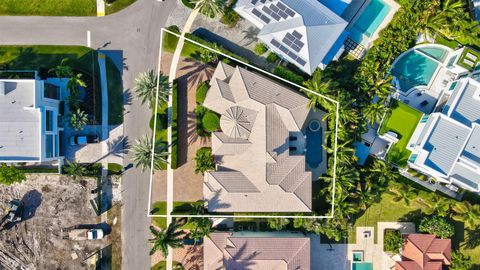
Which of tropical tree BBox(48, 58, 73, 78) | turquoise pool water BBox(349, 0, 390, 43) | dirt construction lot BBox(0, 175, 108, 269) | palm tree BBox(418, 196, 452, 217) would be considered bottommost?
dirt construction lot BBox(0, 175, 108, 269)

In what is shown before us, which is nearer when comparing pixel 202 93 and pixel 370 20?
pixel 202 93

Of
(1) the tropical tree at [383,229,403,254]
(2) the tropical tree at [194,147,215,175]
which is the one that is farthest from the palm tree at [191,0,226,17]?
(1) the tropical tree at [383,229,403,254]

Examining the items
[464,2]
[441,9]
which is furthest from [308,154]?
[464,2]

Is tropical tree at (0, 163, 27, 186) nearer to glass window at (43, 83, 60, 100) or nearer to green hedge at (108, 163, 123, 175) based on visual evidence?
glass window at (43, 83, 60, 100)

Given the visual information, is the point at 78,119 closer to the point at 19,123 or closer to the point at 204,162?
the point at 19,123

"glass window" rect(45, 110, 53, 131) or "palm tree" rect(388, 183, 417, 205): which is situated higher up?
"palm tree" rect(388, 183, 417, 205)

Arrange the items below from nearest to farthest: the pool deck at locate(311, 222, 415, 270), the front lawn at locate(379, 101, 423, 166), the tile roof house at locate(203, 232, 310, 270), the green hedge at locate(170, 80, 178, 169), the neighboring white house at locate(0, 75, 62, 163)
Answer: the neighboring white house at locate(0, 75, 62, 163) → the tile roof house at locate(203, 232, 310, 270) → the front lawn at locate(379, 101, 423, 166) → the green hedge at locate(170, 80, 178, 169) → the pool deck at locate(311, 222, 415, 270)

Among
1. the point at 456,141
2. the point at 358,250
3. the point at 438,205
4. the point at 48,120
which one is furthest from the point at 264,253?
the point at 48,120
